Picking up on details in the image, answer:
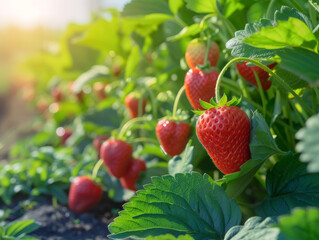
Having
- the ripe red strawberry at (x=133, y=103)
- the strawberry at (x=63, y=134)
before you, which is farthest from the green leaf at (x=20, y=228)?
the strawberry at (x=63, y=134)

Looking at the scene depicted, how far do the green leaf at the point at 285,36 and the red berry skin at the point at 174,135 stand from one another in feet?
1.27

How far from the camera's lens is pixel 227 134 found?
0.86 m

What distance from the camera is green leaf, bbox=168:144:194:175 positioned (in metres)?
0.97

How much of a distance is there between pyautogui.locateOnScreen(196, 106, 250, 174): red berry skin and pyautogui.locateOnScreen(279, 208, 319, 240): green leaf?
12.8 inches

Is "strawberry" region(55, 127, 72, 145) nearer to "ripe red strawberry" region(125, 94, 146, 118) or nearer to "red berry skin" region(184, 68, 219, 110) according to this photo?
"ripe red strawberry" region(125, 94, 146, 118)

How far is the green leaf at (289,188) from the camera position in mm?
912

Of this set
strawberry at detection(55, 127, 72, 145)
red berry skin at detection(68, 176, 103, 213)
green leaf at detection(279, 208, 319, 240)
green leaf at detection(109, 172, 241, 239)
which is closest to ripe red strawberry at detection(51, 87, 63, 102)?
strawberry at detection(55, 127, 72, 145)

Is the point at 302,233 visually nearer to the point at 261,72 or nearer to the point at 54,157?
the point at 261,72

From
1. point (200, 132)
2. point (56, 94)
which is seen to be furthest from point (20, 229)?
point (56, 94)

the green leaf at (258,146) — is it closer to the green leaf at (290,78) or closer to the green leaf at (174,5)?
the green leaf at (290,78)

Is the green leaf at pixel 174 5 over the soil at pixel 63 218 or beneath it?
over

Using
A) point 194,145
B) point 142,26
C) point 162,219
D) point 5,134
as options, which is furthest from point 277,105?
point 5,134

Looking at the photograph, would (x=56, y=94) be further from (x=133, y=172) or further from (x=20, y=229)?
(x=20, y=229)

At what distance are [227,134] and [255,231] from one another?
0.19m
